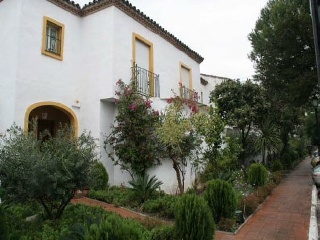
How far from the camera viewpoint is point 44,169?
620cm

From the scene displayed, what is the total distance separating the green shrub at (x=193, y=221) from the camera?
221 inches

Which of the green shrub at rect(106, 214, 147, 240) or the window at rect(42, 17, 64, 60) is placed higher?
the window at rect(42, 17, 64, 60)

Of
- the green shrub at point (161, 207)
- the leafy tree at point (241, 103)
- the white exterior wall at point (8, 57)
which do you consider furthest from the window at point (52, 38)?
the leafy tree at point (241, 103)

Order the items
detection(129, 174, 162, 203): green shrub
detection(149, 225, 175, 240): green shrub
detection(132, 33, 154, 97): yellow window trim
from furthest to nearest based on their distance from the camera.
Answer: detection(132, 33, 154, 97): yellow window trim, detection(129, 174, 162, 203): green shrub, detection(149, 225, 175, 240): green shrub

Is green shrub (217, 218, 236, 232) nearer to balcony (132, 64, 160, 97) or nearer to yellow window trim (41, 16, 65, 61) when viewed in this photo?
balcony (132, 64, 160, 97)

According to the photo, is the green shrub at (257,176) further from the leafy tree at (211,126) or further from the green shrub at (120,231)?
the green shrub at (120,231)

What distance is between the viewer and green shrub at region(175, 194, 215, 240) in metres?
5.62

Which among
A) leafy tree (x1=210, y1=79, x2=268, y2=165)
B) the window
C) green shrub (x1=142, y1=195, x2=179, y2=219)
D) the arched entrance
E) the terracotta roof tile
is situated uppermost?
the terracotta roof tile

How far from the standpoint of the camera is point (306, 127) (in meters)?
36.1

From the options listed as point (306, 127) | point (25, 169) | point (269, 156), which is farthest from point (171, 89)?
point (306, 127)

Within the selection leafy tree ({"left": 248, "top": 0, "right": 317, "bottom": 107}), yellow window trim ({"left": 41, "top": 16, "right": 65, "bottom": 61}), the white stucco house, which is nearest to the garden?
the white stucco house

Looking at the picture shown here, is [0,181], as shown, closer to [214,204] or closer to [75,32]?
[214,204]

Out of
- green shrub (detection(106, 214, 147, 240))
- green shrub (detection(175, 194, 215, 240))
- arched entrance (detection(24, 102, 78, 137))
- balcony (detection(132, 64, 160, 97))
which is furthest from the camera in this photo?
balcony (detection(132, 64, 160, 97))

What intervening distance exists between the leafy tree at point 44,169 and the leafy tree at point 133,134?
3.87 meters
